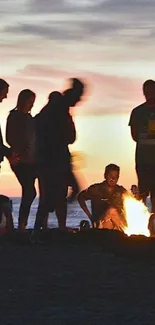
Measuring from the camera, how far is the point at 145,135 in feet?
45.1

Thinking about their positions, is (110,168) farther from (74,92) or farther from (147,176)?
(74,92)

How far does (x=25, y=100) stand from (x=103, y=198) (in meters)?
2.31

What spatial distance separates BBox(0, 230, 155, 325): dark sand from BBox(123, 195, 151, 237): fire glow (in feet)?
2.89

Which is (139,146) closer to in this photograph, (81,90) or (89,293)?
(81,90)

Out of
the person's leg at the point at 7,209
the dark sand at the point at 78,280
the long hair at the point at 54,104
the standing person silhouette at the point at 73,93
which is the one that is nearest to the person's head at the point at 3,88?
the long hair at the point at 54,104

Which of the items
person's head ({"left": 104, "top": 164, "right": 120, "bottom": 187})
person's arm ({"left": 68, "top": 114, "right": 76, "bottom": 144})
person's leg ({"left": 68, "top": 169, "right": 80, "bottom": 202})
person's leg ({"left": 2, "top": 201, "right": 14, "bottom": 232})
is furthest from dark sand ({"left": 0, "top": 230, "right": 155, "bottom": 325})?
person's arm ({"left": 68, "top": 114, "right": 76, "bottom": 144})

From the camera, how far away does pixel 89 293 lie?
947 cm

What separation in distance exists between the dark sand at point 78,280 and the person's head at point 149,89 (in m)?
1.69

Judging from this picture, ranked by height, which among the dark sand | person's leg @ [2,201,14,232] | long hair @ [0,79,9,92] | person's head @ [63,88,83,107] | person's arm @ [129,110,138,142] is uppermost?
long hair @ [0,79,9,92]

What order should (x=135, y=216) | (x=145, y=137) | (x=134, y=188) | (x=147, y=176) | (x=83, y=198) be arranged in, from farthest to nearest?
(x=83, y=198) < (x=134, y=188) < (x=135, y=216) < (x=147, y=176) < (x=145, y=137)

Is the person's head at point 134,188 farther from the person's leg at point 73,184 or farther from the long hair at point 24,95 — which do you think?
the long hair at point 24,95

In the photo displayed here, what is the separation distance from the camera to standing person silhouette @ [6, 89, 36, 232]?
13.1 metres

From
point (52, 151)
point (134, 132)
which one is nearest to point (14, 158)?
point (52, 151)

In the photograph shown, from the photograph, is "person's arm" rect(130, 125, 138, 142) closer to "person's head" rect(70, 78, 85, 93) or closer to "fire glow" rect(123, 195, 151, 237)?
"fire glow" rect(123, 195, 151, 237)
